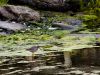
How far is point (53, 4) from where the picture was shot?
75.4 feet

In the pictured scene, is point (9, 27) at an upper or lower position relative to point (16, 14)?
lower

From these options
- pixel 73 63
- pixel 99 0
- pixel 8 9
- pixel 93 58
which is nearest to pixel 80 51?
pixel 93 58

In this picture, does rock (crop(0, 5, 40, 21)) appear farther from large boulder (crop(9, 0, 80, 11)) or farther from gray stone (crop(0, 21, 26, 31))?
large boulder (crop(9, 0, 80, 11))

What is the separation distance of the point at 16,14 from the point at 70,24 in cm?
310

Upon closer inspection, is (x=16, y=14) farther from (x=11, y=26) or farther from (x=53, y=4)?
(x=53, y=4)

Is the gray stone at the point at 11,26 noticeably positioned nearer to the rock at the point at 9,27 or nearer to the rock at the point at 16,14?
the rock at the point at 9,27

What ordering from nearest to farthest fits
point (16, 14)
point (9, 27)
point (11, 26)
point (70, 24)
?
point (9, 27) → point (11, 26) → point (16, 14) → point (70, 24)

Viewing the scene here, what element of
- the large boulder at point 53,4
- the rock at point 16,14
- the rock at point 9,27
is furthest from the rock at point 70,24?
the large boulder at point 53,4

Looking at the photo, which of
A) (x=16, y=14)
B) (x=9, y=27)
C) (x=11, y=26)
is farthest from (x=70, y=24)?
(x=9, y=27)

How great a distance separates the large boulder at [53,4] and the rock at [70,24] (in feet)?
10.5

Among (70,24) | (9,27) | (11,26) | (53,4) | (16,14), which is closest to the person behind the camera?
(9,27)

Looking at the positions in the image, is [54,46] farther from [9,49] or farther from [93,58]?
[93,58]

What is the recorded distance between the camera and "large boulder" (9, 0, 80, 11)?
2272 cm

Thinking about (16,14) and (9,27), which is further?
(16,14)
